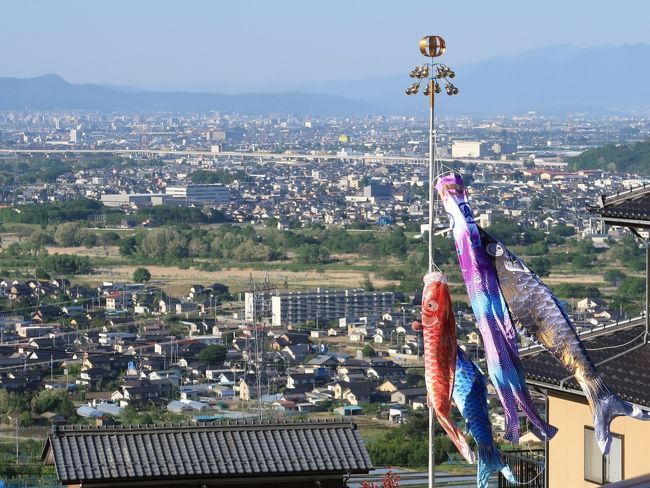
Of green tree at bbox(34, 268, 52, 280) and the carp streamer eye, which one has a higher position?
the carp streamer eye

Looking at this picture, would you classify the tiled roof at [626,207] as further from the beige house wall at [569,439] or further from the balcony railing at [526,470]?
the balcony railing at [526,470]

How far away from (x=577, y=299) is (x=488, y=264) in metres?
29.1

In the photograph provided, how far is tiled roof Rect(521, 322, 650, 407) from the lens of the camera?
15.8 feet

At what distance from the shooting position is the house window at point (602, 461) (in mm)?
4891

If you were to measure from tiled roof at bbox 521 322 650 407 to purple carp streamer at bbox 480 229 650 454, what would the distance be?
38 cm

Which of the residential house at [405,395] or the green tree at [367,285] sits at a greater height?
the residential house at [405,395]

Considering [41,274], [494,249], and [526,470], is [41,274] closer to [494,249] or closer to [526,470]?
[526,470]

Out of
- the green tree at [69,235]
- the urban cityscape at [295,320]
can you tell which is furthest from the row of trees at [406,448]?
the green tree at [69,235]

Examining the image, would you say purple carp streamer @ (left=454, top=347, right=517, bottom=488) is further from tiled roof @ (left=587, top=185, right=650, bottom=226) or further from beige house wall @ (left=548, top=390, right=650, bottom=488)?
tiled roof @ (left=587, top=185, right=650, bottom=226)

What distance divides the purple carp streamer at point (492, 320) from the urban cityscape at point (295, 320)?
2 centimetres

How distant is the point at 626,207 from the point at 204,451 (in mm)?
1474

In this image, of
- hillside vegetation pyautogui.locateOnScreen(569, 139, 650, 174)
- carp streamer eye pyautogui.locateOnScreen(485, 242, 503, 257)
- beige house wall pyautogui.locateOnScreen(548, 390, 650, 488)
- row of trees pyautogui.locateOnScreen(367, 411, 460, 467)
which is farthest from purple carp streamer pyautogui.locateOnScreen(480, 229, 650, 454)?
hillside vegetation pyautogui.locateOnScreen(569, 139, 650, 174)

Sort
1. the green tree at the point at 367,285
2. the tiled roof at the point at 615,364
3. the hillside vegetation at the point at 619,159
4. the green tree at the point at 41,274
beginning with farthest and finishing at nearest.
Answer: the hillside vegetation at the point at 619,159, the green tree at the point at 41,274, the green tree at the point at 367,285, the tiled roof at the point at 615,364

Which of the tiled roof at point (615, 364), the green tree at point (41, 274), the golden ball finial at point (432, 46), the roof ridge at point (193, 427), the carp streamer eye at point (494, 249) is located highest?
the golden ball finial at point (432, 46)
